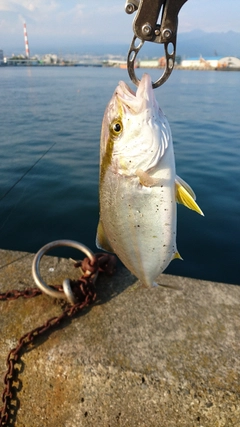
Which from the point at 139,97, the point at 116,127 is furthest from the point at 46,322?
the point at 139,97

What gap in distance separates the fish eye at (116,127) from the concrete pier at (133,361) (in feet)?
4.53

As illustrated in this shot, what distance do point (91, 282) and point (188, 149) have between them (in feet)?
33.4

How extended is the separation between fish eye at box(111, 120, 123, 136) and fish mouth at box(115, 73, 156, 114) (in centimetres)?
9

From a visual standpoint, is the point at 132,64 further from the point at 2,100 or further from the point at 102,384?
the point at 2,100

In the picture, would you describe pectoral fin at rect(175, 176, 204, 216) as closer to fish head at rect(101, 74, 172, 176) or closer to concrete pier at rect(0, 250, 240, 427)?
fish head at rect(101, 74, 172, 176)

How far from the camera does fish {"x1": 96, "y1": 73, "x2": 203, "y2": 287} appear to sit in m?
1.93

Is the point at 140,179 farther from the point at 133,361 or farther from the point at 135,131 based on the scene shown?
the point at 133,361

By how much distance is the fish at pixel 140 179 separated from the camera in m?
1.93

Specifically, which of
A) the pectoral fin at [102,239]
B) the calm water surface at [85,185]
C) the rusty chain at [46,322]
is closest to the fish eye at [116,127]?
the pectoral fin at [102,239]

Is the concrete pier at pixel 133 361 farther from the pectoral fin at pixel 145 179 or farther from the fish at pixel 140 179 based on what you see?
the pectoral fin at pixel 145 179

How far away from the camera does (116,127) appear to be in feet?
6.57

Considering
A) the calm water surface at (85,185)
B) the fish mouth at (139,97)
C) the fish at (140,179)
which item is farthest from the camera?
the calm water surface at (85,185)

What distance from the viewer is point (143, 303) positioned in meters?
3.04

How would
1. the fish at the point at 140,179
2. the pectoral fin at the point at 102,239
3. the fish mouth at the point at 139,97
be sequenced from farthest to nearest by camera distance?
the pectoral fin at the point at 102,239 < the fish at the point at 140,179 < the fish mouth at the point at 139,97
